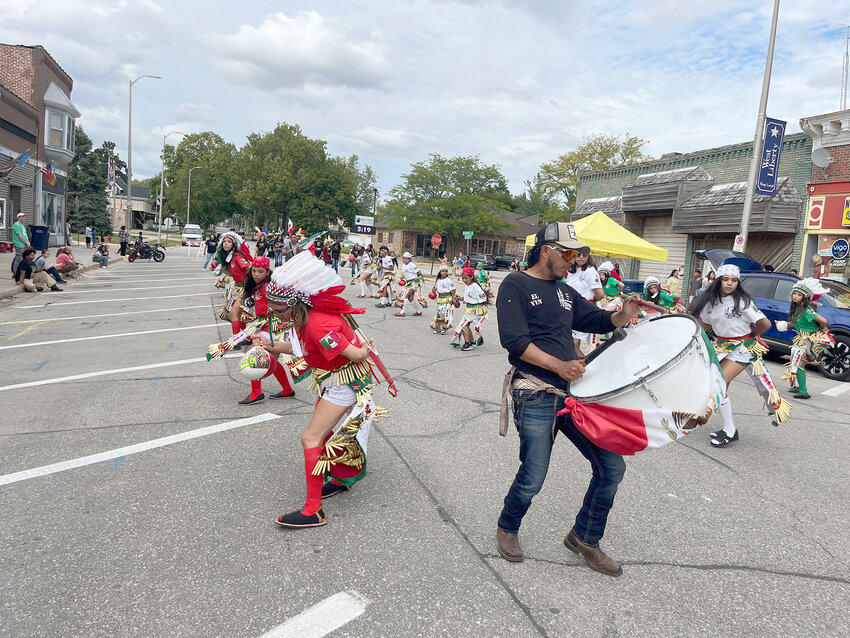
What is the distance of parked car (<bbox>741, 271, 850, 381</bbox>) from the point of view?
9711 millimetres

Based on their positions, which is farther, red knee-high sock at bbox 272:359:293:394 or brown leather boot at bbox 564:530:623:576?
red knee-high sock at bbox 272:359:293:394

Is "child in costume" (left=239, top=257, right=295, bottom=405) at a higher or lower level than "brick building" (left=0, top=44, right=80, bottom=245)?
lower

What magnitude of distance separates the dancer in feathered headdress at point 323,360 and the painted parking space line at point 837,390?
25.7 ft

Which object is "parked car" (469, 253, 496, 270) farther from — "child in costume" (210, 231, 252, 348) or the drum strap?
the drum strap

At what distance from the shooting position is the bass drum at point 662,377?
287 centimetres

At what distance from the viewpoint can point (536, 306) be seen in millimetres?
3240

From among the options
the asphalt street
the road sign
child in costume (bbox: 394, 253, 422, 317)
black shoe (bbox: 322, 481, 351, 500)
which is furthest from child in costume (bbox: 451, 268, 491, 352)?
the road sign

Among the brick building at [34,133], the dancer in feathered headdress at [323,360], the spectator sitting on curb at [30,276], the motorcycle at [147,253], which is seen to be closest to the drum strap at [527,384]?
the dancer in feathered headdress at [323,360]

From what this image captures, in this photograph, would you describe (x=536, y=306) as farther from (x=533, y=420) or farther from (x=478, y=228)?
(x=478, y=228)

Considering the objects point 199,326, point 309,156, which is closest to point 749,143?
point 199,326

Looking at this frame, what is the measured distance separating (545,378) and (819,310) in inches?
366

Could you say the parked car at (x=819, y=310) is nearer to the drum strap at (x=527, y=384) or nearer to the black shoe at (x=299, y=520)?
the drum strap at (x=527, y=384)

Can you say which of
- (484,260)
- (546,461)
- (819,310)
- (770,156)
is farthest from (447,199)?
(546,461)

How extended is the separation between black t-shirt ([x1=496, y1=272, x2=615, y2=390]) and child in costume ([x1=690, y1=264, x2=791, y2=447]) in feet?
10.6
